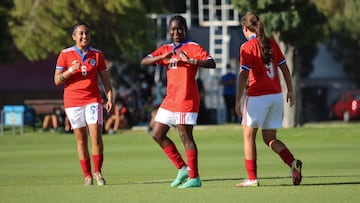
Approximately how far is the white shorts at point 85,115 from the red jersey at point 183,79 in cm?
123

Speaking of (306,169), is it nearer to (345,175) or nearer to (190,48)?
(345,175)

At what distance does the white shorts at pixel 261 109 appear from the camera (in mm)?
14148

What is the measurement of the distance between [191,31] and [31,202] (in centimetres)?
4031

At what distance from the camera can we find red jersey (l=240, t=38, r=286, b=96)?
45.9ft

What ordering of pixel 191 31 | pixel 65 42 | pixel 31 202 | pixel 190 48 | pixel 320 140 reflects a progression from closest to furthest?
pixel 31 202
pixel 190 48
pixel 320 140
pixel 65 42
pixel 191 31

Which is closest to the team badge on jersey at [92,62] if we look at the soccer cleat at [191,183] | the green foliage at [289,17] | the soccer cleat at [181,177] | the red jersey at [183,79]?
the red jersey at [183,79]

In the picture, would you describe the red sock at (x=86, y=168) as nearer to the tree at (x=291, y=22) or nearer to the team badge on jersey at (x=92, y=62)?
the team badge on jersey at (x=92, y=62)

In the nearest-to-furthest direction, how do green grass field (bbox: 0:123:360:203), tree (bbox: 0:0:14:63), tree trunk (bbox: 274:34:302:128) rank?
1. green grass field (bbox: 0:123:360:203)
2. tree trunk (bbox: 274:34:302:128)
3. tree (bbox: 0:0:14:63)

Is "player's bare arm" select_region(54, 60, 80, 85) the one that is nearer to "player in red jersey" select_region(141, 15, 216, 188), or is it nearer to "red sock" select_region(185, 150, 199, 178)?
"player in red jersey" select_region(141, 15, 216, 188)

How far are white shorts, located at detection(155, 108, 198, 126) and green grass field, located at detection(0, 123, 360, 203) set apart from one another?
0.84m

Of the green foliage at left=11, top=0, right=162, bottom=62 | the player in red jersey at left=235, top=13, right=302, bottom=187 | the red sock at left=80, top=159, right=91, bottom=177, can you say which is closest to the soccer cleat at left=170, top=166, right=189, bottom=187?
the player in red jersey at left=235, top=13, right=302, bottom=187

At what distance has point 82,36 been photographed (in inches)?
600

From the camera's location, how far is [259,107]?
14148mm

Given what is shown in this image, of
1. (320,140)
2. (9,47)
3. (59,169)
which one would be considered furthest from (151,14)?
(59,169)
